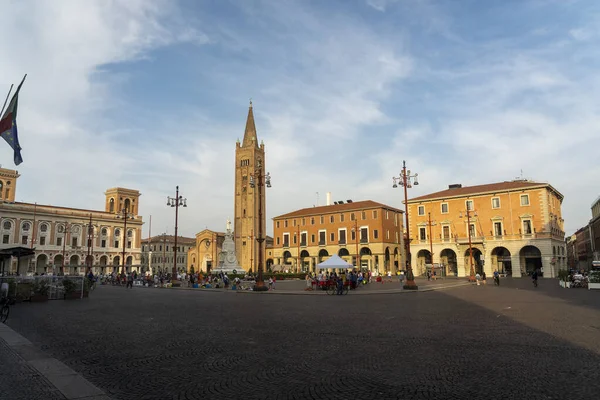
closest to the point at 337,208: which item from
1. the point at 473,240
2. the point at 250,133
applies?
the point at 473,240

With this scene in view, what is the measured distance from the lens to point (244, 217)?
9219 centimetres

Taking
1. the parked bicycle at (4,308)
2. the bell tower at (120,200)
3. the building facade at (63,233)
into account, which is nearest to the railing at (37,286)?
the parked bicycle at (4,308)

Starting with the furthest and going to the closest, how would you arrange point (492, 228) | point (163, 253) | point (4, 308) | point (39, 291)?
1. point (163, 253)
2. point (492, 228)
3. point (39, 291)
4. point (4, 308)

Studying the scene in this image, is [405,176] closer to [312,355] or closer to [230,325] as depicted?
[230,325]

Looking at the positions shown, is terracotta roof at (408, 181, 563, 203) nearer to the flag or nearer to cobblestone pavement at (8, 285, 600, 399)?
cobblestone pavement at (8, 285, 600, 399)

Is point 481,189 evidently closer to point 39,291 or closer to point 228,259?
point 228,259

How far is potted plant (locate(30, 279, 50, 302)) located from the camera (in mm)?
21594

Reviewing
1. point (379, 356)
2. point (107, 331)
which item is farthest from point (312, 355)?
point (107, 331)

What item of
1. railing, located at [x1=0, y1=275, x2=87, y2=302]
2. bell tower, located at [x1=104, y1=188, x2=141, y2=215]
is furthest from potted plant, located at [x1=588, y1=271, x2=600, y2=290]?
bell tower, located at [x1=104, y1=188, x2=141, y2=215]

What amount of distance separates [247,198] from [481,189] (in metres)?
50.2

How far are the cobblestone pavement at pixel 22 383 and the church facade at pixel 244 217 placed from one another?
257 feet

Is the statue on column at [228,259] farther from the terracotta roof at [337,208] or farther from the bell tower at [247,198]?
the bell tower at [247,198]

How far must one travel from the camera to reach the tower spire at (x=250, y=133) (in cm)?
9688

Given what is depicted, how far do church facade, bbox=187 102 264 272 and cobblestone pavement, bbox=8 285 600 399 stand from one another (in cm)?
7411
